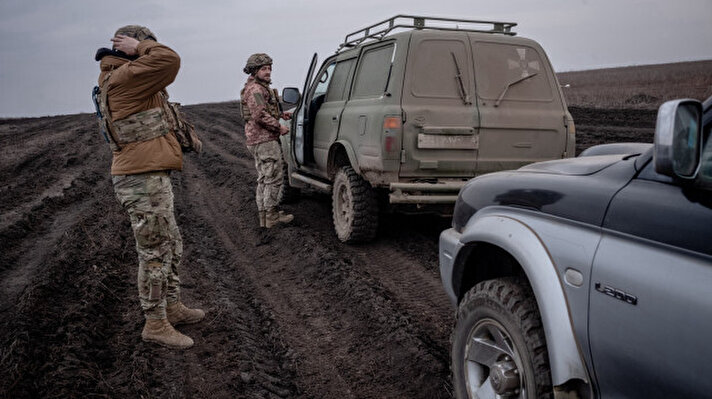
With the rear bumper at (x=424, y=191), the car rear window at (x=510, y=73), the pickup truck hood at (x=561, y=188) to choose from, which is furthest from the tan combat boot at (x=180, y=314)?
the car rear window at (x=510, y=73)

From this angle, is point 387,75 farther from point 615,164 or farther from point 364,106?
point 615,164

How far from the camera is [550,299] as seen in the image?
1886 millimetres

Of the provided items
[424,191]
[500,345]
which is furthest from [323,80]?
[500,345]

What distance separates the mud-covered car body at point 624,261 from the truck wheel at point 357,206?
3431 millimetres

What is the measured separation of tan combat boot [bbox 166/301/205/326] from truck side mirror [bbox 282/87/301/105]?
364cm

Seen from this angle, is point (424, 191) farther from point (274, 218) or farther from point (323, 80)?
point (323, 80)

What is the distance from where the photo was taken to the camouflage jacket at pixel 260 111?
6.47 metres

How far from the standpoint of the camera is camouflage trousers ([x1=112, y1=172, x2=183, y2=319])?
3.57 metres

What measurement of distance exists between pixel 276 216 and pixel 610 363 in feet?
18.5

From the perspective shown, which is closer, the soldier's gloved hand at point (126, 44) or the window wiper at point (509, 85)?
the soldier's gloved hand at point (126, 44)

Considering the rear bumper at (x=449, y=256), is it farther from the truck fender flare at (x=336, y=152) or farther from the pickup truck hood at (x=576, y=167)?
the truck fender flare at (x=336, y=152)

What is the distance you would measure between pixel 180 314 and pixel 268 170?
3016mm

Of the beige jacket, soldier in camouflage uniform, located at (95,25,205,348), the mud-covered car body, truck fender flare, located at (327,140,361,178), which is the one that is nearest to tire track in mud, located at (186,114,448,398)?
truck fender flare, located at (327,140,361,178)

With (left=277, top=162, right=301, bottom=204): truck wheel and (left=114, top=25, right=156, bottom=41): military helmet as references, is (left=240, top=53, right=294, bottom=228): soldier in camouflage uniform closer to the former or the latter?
(left=277, top=162, right=301, bottom=204): truck wheel
